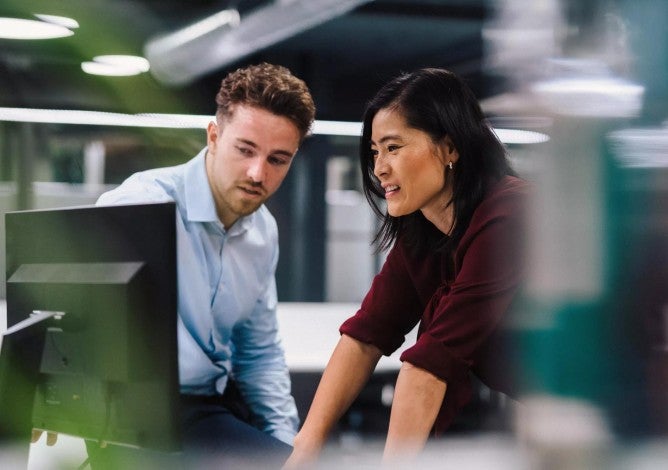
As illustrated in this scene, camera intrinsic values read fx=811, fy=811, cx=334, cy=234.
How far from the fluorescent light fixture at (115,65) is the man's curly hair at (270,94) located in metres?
5.43

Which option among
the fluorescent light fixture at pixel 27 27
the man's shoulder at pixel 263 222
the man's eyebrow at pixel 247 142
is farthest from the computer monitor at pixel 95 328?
the fluorescent light fixture at pixel 27 27

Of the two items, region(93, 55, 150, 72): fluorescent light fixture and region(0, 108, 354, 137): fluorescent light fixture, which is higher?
region(93, 55, 150, 72): fluorescent light fixture

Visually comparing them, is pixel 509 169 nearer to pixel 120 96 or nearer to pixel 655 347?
pixel 655 347

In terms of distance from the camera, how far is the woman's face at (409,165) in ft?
5.35

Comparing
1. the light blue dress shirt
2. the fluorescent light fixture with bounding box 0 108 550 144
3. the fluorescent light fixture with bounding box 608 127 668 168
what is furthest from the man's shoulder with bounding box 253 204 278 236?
the fluorescent light fixture with bounding box 0 108 550 144

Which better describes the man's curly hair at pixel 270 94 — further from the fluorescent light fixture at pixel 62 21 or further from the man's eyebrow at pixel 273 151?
the fluorescent light fixture at pixel 62 21

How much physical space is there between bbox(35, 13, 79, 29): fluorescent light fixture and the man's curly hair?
4.54 meters

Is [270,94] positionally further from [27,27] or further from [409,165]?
[27,27]

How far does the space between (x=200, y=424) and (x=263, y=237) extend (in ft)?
1.84

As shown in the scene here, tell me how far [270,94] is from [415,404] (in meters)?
0.99

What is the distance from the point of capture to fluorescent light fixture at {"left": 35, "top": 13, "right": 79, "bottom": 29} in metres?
6.21

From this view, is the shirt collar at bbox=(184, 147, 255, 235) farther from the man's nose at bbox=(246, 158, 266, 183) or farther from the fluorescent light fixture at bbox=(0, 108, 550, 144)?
the fluorescent light fixture at bbox=(0, 108, 550, 144)

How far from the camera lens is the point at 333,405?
5.37 ft

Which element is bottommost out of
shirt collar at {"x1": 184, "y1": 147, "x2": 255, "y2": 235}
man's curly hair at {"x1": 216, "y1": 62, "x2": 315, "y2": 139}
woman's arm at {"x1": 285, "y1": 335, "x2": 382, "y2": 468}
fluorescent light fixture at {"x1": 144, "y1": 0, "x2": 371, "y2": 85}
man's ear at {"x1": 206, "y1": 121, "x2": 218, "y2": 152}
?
woman's arm at {"x1": 285, "y1": 335, "x2": 382, "y2": 468}
